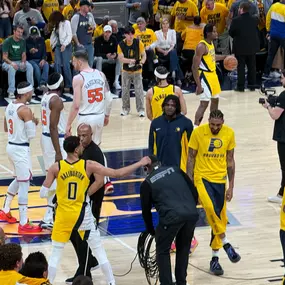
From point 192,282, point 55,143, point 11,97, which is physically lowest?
→ point 11,97

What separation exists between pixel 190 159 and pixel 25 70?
9.75 m

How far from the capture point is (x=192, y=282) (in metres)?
9.54

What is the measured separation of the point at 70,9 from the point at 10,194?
9.72 m

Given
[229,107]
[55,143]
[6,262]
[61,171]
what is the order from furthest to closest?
[229,107]
[55,143]
[61,171]
[6,262]

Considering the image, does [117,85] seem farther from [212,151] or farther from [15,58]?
[212,151]

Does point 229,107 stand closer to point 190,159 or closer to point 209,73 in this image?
point 209,73

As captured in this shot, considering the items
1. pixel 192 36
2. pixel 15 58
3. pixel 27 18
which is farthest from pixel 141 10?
pixel 15 58

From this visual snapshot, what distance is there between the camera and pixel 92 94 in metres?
12.1

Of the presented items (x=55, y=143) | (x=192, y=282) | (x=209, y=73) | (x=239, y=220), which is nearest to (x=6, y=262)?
(x=192, y=282)

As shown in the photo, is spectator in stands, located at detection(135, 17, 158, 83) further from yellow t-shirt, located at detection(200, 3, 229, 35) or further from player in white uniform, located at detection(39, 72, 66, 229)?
player in white uniform, located at detection(39, 72, 66, 229)

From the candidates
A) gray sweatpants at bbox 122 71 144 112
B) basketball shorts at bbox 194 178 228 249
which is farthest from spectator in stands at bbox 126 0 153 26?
basketball shorts at bbox 194 178 228 249

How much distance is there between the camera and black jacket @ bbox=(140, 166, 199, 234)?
8484 mm

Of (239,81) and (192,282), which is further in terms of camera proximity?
(239,81)

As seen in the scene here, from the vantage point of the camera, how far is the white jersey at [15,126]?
1083 centimetres
